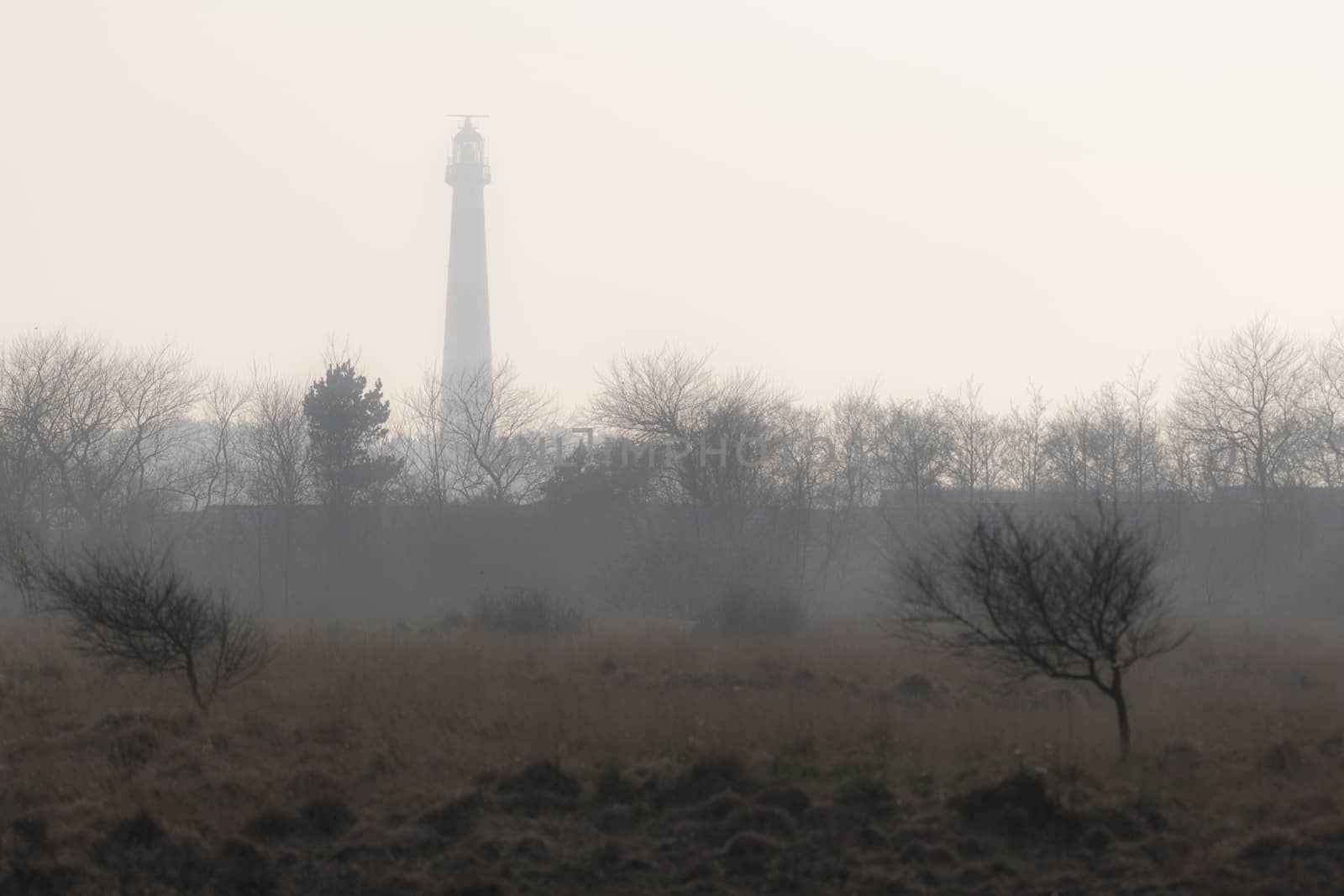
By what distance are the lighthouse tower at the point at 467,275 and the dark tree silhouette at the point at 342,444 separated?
34112mm

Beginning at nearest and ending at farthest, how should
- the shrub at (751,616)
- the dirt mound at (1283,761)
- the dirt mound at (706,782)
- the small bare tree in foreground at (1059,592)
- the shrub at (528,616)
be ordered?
the dirt mound at (706,782) < the small bare tree in foreground at (1059,592) < the dirt mound at (1283,761) < the shrub at (528,616) < the shrub at (751,616)

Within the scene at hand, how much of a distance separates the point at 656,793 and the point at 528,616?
16.9 metres

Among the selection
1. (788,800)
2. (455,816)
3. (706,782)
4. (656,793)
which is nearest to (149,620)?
(455,816)

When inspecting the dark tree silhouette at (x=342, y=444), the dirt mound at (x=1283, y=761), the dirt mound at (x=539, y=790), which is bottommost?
the dirt mound at (x=539, y=790)

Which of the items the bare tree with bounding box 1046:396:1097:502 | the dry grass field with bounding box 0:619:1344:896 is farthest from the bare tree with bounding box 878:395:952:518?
the dry grass field with bounding box 0:619:1344:896

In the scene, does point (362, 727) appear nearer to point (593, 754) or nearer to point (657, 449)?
point (593, 754)

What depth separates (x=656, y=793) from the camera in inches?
437

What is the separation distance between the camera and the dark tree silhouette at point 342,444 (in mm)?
45750

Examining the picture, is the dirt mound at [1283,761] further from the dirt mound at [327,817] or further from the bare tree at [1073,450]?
the bare tree at [1073,450]

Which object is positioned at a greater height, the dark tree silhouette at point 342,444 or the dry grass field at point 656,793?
the dark tree silhouette at point 342,444

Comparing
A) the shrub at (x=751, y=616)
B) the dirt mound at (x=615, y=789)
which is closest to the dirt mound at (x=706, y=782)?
the dirt mound at (x=615, y=789)

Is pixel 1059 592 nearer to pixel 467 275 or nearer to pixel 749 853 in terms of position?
pixel 749 853

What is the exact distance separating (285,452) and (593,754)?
37788 mm

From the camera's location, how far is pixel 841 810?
10531 mm
